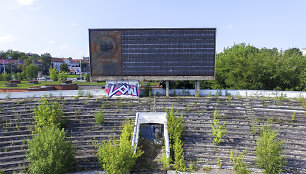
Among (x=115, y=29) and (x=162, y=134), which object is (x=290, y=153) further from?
(x=115, y=29)

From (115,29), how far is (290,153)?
65.1ft

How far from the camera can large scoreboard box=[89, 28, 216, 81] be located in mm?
19047

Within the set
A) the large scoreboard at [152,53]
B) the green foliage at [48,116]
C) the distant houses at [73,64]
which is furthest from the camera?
the distant houses at [73,64]

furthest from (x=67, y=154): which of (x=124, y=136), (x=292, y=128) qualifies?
(x=292, y=128)

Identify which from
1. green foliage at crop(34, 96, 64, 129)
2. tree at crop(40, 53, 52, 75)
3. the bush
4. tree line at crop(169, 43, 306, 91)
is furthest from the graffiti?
tree at crop(40, 53, 52, 75)

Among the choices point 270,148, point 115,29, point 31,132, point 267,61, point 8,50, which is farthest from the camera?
point 8,50

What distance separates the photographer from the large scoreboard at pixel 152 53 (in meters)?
19.0

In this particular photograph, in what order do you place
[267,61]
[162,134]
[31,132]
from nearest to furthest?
[31,132] < [162,134] < [267,61]

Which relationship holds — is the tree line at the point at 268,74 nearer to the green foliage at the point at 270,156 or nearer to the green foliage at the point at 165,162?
the green foliage at the point at 270,156

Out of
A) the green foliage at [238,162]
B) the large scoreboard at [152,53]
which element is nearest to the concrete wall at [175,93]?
the large scoreboard at [152,53]

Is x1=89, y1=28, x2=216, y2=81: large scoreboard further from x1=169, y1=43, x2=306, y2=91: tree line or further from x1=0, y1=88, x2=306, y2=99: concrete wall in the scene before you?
x1=169, y1=43, x2=306, y2=91: tree line

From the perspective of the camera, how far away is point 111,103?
763 inches

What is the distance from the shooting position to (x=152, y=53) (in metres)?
19.2

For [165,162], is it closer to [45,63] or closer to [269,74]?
[269,74]
